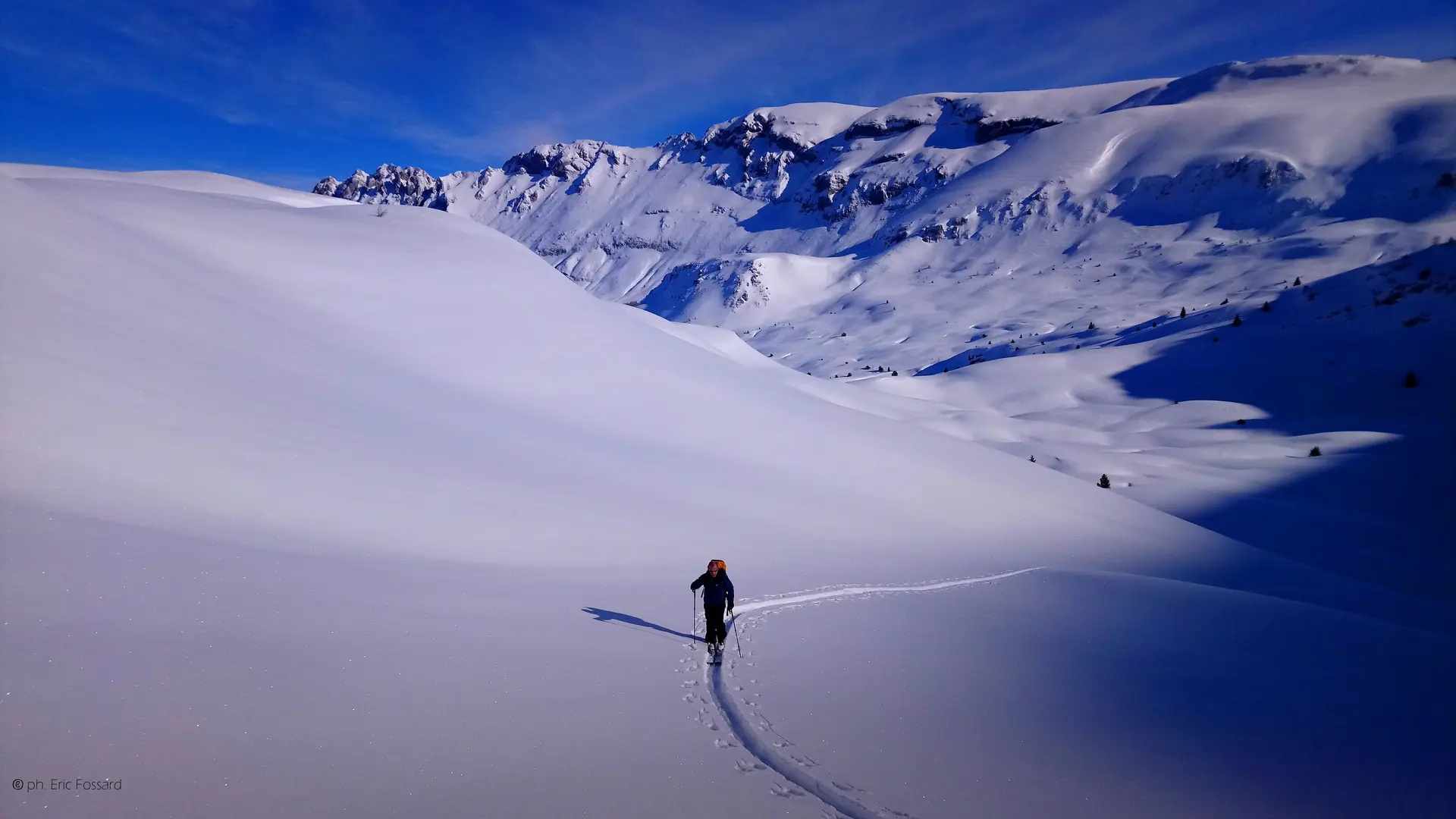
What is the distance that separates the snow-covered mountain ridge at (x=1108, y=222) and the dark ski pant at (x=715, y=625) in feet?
214

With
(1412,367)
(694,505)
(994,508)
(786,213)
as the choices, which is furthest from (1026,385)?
(786,213)

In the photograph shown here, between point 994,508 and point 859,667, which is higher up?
point 994,508

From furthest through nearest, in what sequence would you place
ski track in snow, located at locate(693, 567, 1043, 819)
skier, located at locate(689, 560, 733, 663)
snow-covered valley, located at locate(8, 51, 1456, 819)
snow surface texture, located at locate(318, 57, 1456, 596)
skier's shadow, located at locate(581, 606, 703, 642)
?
1. snow surface texture, located at locate(318, 57, 1456, 596)
2. skier's shadow, located at locate(581, 606, 703, 642)
3. skier, located at locate(689, 560, 733, 663)
4. snow-covered valley, located at locate(8, 51, 1456, 819)
5. ski track in snow, located at locate(693, 567, 1043, 819)

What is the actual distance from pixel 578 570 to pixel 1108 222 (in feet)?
397

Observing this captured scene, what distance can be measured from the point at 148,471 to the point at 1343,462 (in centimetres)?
4332

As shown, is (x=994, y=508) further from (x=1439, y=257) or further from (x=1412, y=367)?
(x=1439, y=257)

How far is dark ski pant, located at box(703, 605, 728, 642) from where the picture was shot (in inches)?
350

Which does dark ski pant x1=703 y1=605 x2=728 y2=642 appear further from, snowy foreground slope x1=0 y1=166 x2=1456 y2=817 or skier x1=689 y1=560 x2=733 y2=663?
snowy foreground slope x1=0 y1=166 x2=1456 y2=817

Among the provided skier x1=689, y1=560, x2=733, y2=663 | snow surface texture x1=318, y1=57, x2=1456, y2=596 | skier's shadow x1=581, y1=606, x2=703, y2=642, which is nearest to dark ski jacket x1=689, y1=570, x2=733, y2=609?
skier x1=689, y1=560, x2=733, y2=663

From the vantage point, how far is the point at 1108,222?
10975cm

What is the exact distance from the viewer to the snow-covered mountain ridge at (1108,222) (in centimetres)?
8031

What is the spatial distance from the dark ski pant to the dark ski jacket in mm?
68

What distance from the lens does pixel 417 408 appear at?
1638cm

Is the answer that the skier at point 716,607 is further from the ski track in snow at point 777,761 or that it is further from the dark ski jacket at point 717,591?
the ski track in snow at point 777,761
